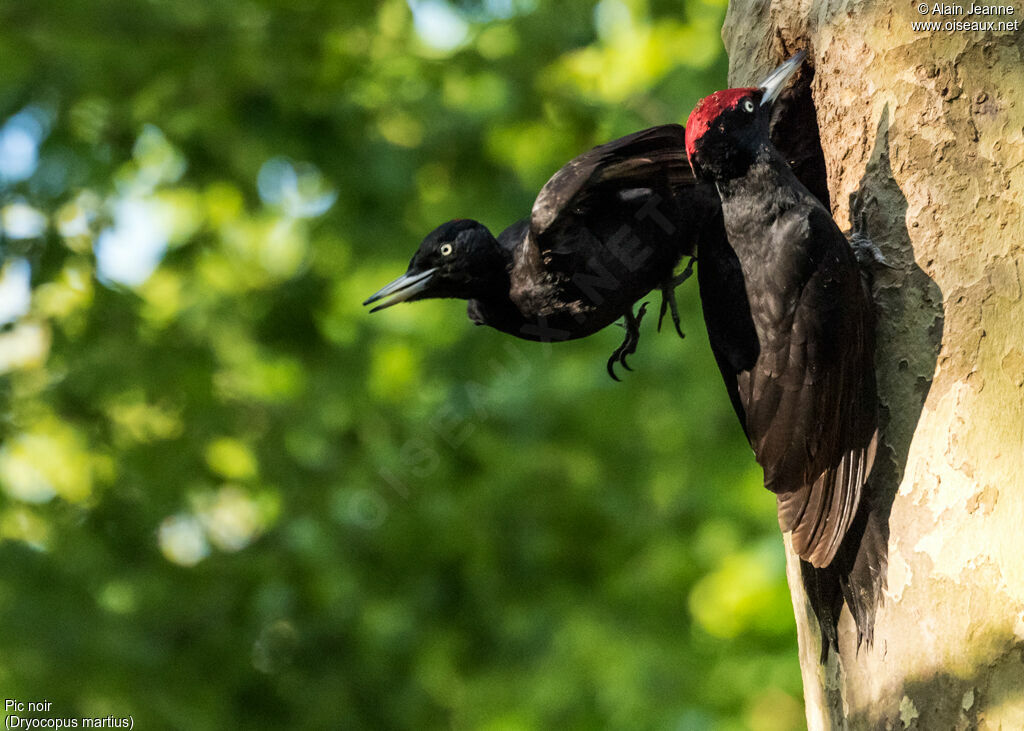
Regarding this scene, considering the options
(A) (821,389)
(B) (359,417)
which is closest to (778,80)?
(A) (821,389)

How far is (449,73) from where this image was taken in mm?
5449

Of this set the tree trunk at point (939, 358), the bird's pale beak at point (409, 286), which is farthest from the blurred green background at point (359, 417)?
the tree trunk at point (939, 358)

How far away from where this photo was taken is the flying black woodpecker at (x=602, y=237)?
88.9 inches

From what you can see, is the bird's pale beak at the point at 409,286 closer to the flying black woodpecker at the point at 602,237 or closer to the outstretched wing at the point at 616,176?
the flying black woodpecker at the point at 602,237

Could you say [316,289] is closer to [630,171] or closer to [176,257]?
[176,257]

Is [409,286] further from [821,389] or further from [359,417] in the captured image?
[359,417]

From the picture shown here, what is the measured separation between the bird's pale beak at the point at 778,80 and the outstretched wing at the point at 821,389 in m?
0.30

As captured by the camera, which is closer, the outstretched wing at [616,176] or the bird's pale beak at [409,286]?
the outstretched wing at [616,176]

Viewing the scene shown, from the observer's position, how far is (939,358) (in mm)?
1836

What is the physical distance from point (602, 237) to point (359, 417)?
3338 millimetres

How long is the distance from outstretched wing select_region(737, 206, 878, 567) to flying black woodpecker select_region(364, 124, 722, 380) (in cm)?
32

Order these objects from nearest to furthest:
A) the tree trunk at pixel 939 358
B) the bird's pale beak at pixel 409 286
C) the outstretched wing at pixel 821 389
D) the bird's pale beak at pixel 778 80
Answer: the tree trunk at pixel 939 358 < the outstretched wing at pixel 821 389 < the bird's pale beak at pixel 778 80 < the bird's pale beak at pixel 409 286

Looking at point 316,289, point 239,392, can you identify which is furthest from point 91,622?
point 316,289

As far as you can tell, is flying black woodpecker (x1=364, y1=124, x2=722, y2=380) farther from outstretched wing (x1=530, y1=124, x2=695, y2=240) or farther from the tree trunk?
the tree trunk
